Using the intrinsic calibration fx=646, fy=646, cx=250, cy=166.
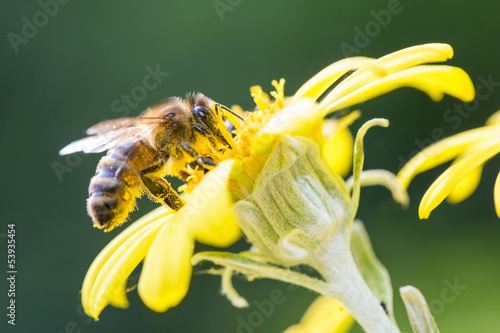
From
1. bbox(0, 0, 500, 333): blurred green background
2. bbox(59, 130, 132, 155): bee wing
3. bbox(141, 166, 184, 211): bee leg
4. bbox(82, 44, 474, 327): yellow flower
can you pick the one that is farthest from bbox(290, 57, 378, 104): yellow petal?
bbox(0, 0, 500, 333): blurred green background

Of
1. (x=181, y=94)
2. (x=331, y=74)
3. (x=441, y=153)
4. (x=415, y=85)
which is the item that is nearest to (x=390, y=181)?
(x=441, y=153)

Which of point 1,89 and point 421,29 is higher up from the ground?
point 1,89

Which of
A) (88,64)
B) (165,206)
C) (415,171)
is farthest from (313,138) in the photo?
(88,64)

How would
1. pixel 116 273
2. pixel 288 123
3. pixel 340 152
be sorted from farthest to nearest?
pixel 340 152 < pixel 116 273 < pixel 288 123

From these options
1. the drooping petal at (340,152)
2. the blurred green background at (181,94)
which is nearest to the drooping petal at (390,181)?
the drooping petal at (340,152)

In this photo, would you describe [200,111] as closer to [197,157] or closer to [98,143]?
[197,157]

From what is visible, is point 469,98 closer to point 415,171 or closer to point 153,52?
point 415,171
